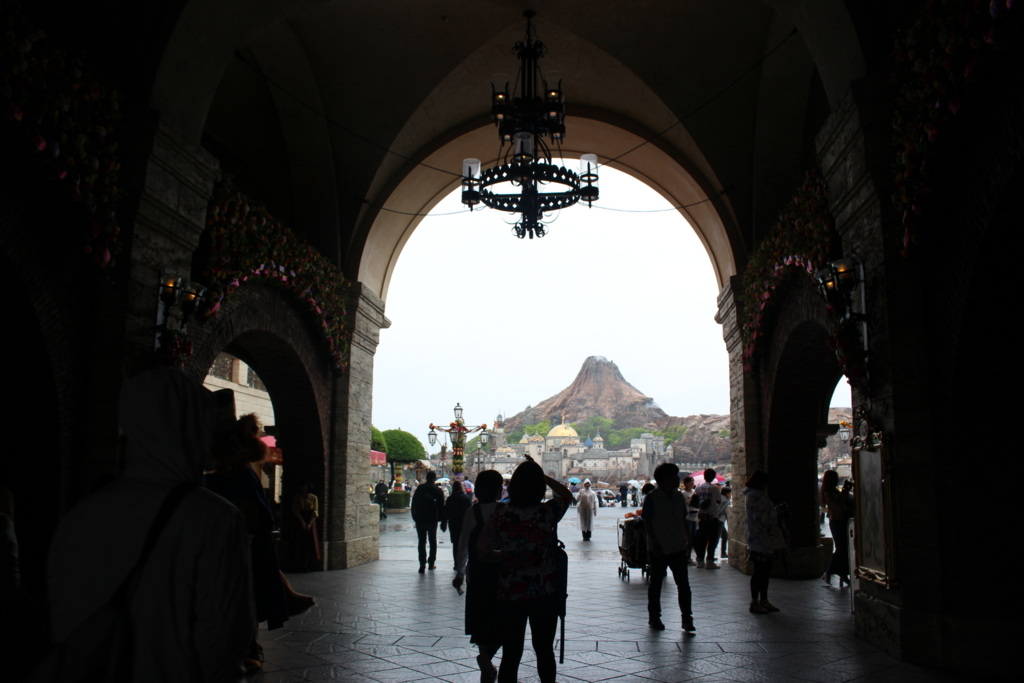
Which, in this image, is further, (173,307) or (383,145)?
(383,145)

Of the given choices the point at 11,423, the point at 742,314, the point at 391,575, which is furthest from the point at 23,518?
the point at 742,314

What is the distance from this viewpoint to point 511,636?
3.65 metres

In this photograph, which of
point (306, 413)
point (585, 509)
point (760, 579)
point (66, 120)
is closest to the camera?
point (66, 120)

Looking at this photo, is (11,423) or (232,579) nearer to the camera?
(232,579)

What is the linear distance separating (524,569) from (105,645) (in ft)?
7.42

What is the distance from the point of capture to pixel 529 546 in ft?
12.1

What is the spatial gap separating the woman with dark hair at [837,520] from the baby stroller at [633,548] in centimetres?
211

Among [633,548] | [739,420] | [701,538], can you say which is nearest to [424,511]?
[633,548]

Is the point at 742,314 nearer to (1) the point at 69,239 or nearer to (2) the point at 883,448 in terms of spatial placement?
(2) the point at 883,448

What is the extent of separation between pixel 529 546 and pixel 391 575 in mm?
6651

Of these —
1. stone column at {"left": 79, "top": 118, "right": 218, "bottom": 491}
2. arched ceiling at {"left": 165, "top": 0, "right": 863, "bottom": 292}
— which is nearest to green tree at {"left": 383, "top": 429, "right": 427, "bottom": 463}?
arched ceiling at {"left": 165, "top": 0, "right": 863, "bottom": 292}

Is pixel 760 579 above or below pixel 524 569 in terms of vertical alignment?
below

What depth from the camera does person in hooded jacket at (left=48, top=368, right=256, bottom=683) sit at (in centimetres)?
169

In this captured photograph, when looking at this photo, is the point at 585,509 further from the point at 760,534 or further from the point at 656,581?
the point at 656,581
